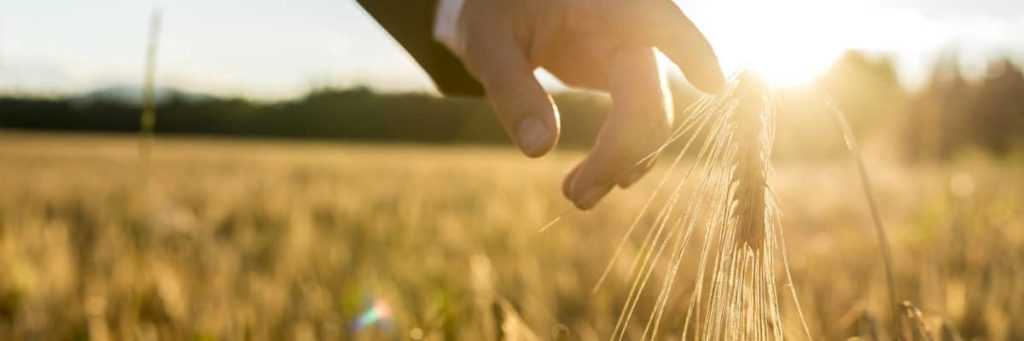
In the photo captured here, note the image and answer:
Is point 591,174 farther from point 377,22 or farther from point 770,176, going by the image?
point 377,22

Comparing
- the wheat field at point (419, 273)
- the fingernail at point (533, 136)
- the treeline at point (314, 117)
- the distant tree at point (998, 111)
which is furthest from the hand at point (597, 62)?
the treeline at point (314, 117)

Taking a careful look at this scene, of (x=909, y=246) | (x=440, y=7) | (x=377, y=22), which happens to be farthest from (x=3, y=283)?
(x=909, y=246)

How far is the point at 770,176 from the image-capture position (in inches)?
27.0

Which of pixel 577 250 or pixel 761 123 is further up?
pixel 761 123

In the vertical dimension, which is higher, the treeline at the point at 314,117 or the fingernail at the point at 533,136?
the fingernail at the point at 533,136

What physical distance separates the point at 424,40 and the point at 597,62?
0.75 ft

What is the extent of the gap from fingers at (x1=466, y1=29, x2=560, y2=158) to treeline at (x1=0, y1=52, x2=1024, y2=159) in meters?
9.73

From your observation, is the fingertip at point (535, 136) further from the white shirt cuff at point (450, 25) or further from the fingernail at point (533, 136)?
the white shirt cuff at point (450, 25)

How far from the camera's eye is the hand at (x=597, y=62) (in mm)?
823

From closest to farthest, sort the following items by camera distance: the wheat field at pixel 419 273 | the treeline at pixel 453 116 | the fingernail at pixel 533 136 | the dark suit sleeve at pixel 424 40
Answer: the fingernail at pixel 533 136, the dark suit sleeve at pixel 424 40, the wheat field at pixel 419 273, the treeline at pixel 453 116

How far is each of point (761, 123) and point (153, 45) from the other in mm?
1193

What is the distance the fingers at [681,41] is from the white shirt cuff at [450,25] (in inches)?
6.4

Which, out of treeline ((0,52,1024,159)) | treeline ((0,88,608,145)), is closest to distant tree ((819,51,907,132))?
treeline ((0,52,1024,159))

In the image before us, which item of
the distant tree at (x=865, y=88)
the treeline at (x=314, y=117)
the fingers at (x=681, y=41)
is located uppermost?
the fingers at (x=681, y=41)
